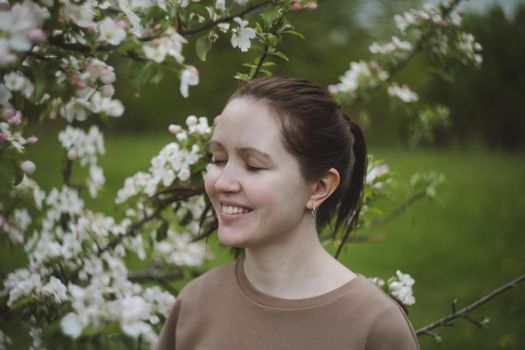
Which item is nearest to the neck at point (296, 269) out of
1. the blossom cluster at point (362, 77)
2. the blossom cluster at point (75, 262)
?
the blossom cluster at point (75, 262)

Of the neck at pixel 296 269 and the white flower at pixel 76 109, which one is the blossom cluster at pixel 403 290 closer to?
the neck at pixel 296 269

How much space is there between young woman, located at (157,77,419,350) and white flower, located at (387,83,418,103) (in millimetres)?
1230

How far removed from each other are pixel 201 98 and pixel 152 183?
56.0 feet

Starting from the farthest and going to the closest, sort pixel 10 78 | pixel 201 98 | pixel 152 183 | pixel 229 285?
pixel 201 98 → pixel 152 183 → pixel 229 285 → pixel 10 78

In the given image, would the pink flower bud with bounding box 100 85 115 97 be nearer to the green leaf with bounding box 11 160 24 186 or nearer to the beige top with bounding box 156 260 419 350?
the green leaf with bounding box 11 160 24 186

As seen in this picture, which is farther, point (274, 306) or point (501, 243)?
point (501, 243)

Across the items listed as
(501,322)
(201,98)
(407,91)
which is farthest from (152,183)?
(201,98)

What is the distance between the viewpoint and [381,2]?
66.1ft

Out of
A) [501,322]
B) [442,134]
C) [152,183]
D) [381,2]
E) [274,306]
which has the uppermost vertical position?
[274,306]

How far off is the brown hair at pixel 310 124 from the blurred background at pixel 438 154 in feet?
1.18

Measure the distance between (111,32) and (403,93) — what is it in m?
1.91

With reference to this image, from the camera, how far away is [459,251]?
5875mm

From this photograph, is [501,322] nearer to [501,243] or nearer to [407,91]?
[407,91]

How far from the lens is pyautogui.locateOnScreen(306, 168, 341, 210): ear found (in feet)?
5.86
